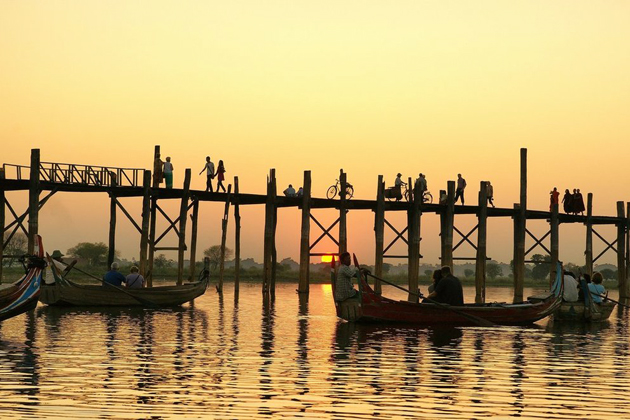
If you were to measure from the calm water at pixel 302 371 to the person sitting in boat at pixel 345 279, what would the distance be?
3.29 feet

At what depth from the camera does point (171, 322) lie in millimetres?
29344

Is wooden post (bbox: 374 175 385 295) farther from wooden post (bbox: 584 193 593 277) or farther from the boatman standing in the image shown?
the boatman standing

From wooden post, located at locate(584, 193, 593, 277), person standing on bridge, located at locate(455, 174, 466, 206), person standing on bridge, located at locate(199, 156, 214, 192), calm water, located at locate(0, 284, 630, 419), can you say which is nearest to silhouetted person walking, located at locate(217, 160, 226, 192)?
person standing on bridge, located at locate(199, 156, 214, 192)

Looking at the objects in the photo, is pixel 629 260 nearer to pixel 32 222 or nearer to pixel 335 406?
pixel 32 222

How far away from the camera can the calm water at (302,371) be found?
13891mm

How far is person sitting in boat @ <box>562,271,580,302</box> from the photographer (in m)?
30.9

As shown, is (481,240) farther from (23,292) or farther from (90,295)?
(23,292)

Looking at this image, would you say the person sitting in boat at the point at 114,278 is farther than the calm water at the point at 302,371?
Yes

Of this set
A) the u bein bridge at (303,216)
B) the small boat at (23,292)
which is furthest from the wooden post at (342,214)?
the small boat at (23,292)

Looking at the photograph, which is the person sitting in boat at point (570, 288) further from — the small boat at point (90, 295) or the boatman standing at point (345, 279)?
the small boat at point (90, 295)

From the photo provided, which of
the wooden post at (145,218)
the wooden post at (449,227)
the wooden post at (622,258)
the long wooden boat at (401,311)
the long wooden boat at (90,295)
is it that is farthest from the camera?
the wooden post at (622,258)

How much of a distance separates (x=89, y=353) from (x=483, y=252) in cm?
2952

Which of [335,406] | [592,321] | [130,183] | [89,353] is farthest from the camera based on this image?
[130,183]

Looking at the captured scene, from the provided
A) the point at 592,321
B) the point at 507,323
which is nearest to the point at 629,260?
the point at 592,321
